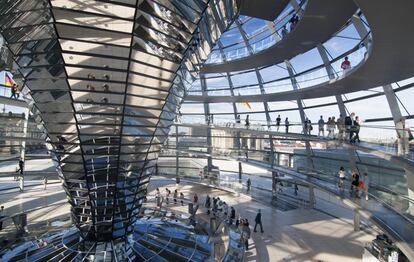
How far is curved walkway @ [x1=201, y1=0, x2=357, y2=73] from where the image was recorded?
12.1 m

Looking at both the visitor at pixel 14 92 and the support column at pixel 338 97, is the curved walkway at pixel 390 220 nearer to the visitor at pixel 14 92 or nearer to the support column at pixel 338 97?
the support column at pixel 338 97

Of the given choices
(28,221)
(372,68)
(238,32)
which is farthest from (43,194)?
(372,68)

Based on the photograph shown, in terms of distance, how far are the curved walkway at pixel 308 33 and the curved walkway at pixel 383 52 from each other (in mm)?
2603

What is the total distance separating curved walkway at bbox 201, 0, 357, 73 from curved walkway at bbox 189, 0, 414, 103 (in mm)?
2603

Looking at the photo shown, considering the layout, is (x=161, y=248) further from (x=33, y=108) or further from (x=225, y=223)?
(x=33, y=108)

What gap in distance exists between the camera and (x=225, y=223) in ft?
56.3

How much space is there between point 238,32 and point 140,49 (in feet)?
52.8

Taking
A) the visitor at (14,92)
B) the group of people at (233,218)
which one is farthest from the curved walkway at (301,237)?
the visitor at (14,92)

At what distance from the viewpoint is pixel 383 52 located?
31.7ft

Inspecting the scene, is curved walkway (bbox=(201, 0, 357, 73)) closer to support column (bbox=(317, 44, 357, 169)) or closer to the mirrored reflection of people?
support column (bbox=(317, 44, 357, 169))

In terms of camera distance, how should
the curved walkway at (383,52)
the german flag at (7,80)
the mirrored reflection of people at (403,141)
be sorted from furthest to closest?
the german flag at (7,80)
the mirrored reflection of people at (403,141)
the curved walkway at (383,52)

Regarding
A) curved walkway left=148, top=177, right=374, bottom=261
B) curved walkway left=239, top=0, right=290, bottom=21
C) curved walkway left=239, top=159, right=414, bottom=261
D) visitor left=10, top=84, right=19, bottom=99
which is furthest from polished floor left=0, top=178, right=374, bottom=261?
curved walkway left=239, top=0, right=290, bottom=21

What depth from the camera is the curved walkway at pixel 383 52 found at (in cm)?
717

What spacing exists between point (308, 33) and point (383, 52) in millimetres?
6023
